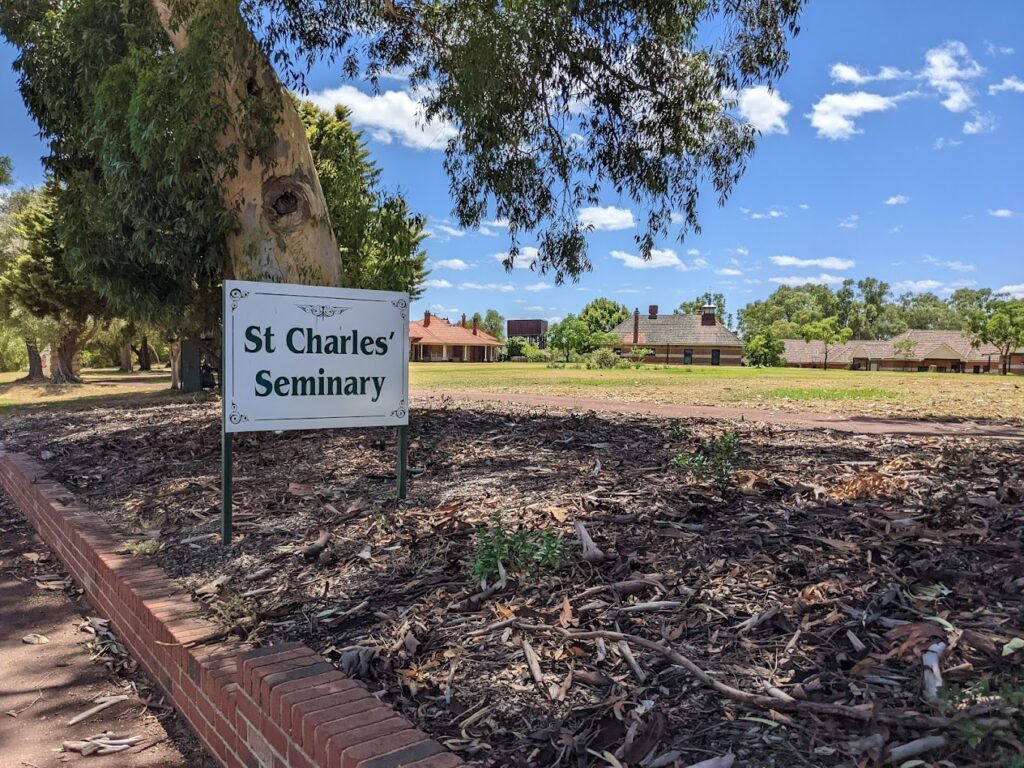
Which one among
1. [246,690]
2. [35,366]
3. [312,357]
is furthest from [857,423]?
[35,366]

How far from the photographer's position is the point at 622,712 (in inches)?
86.2

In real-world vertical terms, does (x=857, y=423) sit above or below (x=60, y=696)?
above

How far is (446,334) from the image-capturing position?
81938 millimetres

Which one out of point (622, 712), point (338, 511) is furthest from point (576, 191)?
point (622, 712)

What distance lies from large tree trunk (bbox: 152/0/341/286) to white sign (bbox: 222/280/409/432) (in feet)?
12.5

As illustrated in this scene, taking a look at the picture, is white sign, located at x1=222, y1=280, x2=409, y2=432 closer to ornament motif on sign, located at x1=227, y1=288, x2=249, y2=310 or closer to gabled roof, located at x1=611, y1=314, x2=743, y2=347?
ornament motif on sign, located at x1=227, y1=288, x2=249, y2=310

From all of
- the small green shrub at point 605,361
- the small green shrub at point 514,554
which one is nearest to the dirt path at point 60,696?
the small green shrub at point 514,554

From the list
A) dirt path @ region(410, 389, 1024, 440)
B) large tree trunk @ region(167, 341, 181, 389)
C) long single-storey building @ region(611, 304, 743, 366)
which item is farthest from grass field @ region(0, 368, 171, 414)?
long single-storey building @ region(611, 304, 743, 366)

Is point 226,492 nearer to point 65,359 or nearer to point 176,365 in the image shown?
point 176,365

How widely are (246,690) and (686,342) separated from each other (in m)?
77.7

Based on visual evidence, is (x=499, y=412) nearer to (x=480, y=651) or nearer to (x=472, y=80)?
(x=472, y=80)

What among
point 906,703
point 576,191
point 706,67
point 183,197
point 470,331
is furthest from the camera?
point 470,331

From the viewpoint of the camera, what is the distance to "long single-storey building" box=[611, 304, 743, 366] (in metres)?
76.9

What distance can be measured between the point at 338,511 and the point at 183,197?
5119 millimetres
